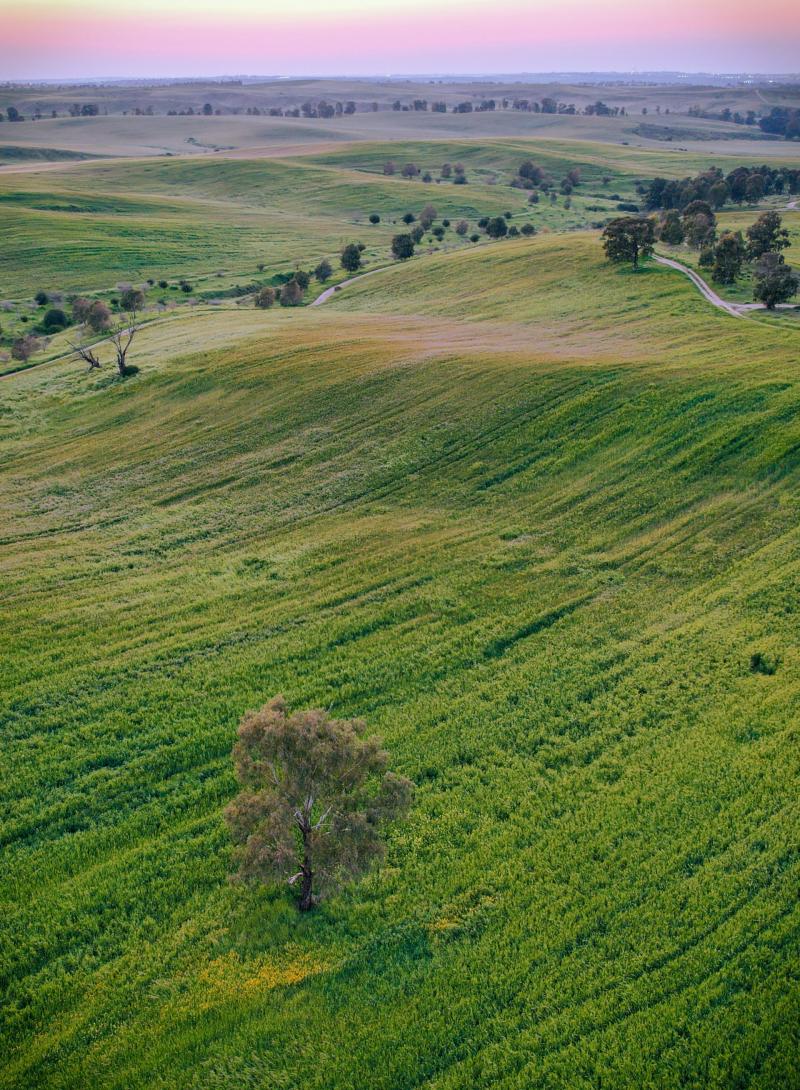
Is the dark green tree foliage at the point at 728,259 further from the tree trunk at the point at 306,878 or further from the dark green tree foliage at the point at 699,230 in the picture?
the tree trunk at the point at 306,878

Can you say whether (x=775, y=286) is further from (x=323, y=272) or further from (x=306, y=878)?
(x=306, y=878)

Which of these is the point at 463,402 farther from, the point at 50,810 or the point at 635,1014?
the point at 635,1014

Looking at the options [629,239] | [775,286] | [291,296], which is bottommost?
[291,296]

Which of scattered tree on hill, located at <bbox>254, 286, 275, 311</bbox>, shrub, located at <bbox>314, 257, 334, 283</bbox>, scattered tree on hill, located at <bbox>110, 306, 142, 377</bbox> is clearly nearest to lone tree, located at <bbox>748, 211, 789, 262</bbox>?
shrub, located at <bbox>314, 257, 334, 283</bbox>

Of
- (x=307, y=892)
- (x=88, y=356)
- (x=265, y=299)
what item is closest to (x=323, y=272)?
(x=265, y=299)

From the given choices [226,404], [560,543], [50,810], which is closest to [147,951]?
[50,810]

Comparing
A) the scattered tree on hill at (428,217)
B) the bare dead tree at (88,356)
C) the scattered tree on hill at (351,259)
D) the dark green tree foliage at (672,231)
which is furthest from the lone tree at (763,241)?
the bare dead tree at (88,356)
